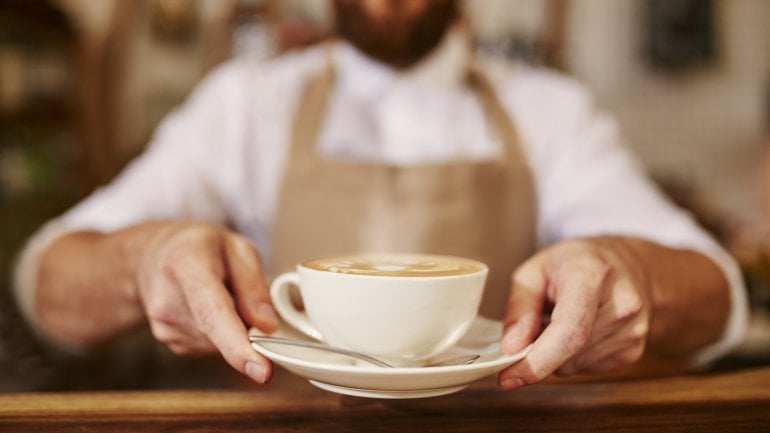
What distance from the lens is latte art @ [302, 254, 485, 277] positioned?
57 cm

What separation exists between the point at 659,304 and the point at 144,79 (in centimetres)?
263

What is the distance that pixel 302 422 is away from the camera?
55 cm

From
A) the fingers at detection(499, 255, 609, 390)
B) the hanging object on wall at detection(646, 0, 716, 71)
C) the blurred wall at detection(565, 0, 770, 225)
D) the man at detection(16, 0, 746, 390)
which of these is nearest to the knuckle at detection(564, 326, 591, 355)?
the fingers at detection(499, 255, 609, 390)

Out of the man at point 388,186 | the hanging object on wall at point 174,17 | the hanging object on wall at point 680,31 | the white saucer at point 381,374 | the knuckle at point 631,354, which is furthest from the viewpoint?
the hanging object on wall at point 680,31

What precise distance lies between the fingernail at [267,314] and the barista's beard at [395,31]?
2.91ft

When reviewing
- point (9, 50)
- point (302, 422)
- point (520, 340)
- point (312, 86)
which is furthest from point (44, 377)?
point (9, 50)

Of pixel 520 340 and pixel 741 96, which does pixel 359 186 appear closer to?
pixel 520 340

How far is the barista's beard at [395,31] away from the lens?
1391mm

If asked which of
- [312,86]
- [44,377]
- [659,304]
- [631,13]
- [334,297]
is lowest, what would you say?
[44,377]

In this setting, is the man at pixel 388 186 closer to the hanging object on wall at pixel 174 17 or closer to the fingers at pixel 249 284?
the fingers at pixel 249 284

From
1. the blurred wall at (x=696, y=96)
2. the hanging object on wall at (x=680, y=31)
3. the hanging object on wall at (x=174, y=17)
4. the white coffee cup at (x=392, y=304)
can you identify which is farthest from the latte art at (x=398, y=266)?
the hanging object on wall at (x=680, y=31)

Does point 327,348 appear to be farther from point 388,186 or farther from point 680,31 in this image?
point 680,31

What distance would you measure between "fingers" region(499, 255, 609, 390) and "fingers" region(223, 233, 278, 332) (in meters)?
0.23

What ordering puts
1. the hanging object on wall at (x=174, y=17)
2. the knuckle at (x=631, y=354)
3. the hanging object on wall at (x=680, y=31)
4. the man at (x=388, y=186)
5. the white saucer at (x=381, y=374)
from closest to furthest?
the white saucer at (x=381, y=374) → the knuckle at (x=631, y=354) → the man at (x=388, y=186) → the hanging object on wall at (x=174, y=17) → the hanging object on wall at (x=680, y=31)
